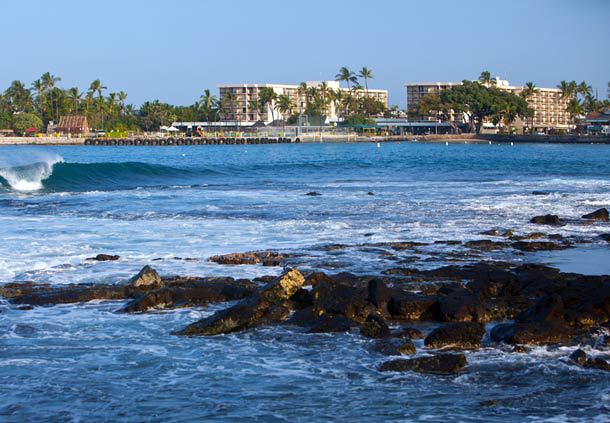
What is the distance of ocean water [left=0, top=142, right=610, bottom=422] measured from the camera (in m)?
7.91

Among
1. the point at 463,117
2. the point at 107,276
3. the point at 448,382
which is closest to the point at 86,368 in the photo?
the point at 448,382

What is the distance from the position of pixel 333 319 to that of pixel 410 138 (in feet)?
517

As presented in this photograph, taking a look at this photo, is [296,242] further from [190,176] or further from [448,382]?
[190,176]

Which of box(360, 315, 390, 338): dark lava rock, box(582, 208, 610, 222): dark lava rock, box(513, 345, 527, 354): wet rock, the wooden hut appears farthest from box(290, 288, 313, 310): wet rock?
the wooden hut

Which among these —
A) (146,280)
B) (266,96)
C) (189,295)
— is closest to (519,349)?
(189,295)

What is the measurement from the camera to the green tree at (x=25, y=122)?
160 metres

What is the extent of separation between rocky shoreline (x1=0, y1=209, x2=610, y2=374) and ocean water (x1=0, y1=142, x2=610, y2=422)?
30 centimetres

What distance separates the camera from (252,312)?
11.1m

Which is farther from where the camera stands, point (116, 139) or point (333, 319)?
point (116, 139)

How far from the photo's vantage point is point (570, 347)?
974cm

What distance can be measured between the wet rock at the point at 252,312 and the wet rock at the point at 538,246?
7.04 metres

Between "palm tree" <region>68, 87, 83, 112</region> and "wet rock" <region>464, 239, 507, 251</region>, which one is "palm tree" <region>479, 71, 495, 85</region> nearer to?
"palm tree" <region>68, 87, 83, 112</region>

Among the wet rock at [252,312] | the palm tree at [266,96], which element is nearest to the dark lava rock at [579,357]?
the wet rock at [252,312]

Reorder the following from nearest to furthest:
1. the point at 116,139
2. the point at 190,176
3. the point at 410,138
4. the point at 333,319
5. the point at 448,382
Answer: the point at 448,382, the point at 333,319, the point at 190,176, the point at 116,139, the point at 410,138
